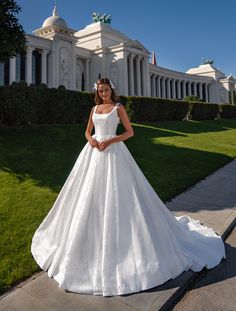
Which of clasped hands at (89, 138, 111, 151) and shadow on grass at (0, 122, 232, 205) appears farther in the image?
shadow on grass at (0, 122, 232, 205)

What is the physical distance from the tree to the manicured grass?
12.1 ft

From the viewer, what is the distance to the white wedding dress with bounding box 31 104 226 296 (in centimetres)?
346

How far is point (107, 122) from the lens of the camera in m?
4.00

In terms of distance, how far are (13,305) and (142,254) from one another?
158cm

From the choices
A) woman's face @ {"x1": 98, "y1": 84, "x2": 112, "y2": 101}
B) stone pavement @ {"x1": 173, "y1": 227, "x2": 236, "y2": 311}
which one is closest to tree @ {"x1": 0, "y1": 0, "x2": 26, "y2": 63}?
woman's face @ {"x1": 98, "y1": 84, "x2": 112, "y2": 101}

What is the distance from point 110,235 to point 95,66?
61.4m

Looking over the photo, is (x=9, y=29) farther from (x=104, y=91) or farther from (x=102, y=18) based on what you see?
(x=102, y=18)

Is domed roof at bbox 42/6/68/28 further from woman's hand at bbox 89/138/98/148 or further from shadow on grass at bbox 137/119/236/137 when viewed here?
woman's hand at bbox 89/138/98/148

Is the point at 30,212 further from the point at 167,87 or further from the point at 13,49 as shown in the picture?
the point at 167,87

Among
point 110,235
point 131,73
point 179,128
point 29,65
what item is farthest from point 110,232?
point 131,73

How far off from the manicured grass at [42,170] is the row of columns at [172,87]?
61.3 metres

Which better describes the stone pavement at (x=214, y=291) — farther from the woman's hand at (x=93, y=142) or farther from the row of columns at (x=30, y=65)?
the row of columns at (x=30, y=65)

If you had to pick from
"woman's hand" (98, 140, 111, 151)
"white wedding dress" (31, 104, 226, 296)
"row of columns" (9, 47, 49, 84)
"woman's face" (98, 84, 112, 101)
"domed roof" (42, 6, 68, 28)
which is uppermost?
"domed roof" (42, 6, 68, 28)

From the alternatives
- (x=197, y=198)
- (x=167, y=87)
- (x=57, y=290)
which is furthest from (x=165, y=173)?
(x=167, y=87)
